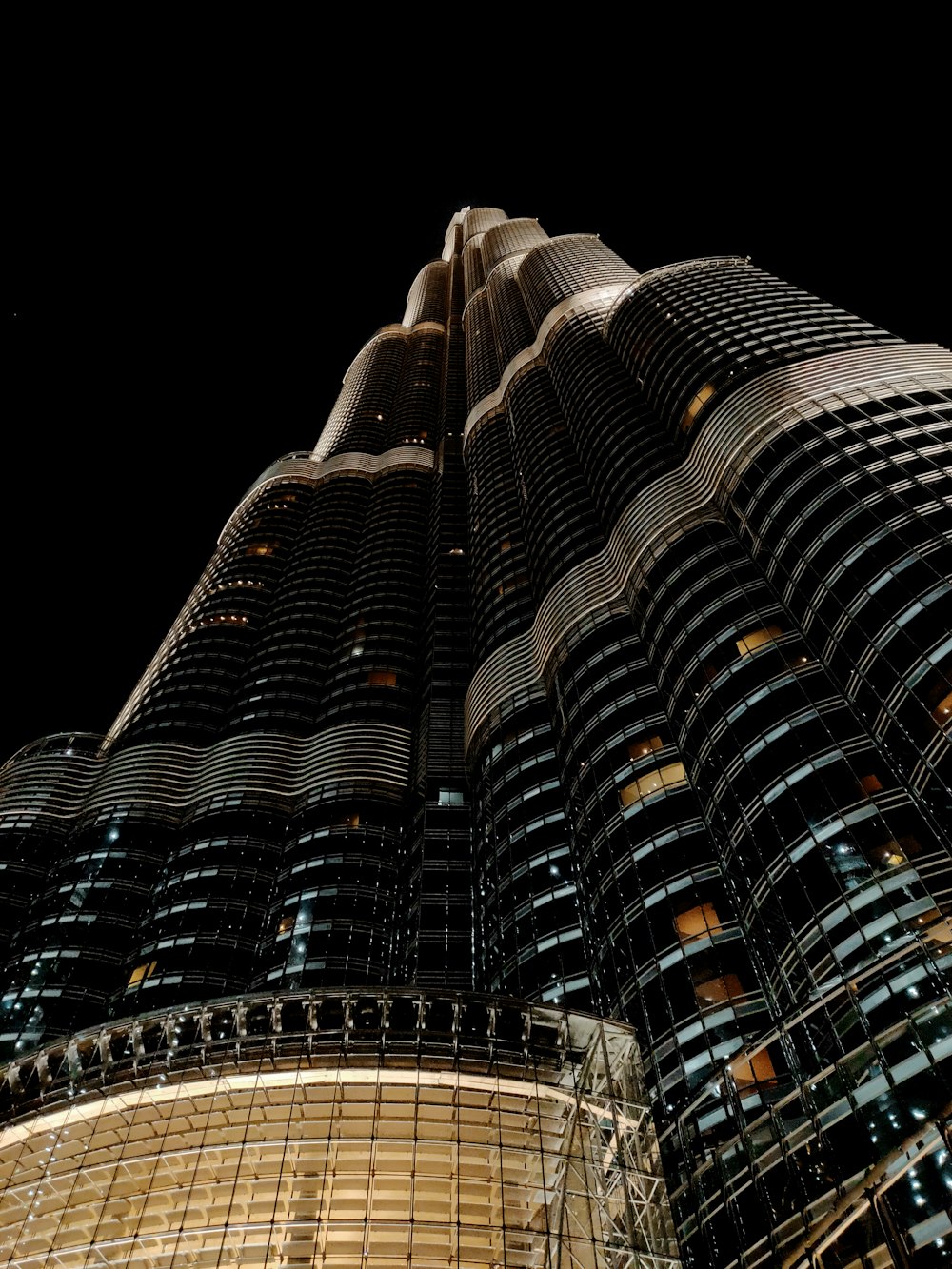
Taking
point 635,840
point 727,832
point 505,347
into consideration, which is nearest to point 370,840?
point 635,840

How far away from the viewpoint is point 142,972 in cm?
5472

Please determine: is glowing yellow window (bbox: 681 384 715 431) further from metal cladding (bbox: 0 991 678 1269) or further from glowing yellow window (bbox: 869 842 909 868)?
metal cladding (bbox: 0 991 678 1269)

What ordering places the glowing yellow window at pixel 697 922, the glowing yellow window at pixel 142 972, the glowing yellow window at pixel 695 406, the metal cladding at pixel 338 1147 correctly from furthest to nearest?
1. the glowing yellow window at pixel 695 406
2. the glowing yellow window at pixel 142 972
3. the glowing yellow window at pixel 697 922
4. the metal cladding at pixel 338 1147

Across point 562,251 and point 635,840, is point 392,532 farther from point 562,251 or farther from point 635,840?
point 635,840

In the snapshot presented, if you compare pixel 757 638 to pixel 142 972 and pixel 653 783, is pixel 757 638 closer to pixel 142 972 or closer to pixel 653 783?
pixel 653 783

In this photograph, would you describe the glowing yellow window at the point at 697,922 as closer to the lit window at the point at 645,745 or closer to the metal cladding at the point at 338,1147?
the metal cladding at the point at 338,1147

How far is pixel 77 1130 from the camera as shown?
3359 cm

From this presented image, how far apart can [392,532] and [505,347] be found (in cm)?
3238

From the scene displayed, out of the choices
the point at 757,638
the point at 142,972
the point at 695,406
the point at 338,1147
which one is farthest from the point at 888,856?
the point at 695,406

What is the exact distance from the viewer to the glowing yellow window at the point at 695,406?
2601 inches

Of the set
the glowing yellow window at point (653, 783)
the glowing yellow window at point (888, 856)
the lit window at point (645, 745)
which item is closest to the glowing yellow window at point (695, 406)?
the lit window at point (645, 745)

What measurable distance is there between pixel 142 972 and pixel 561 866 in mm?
23223

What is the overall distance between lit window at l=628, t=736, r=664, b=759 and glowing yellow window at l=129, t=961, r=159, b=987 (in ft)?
90.7

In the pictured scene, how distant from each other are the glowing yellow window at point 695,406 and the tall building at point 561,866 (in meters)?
0.18
